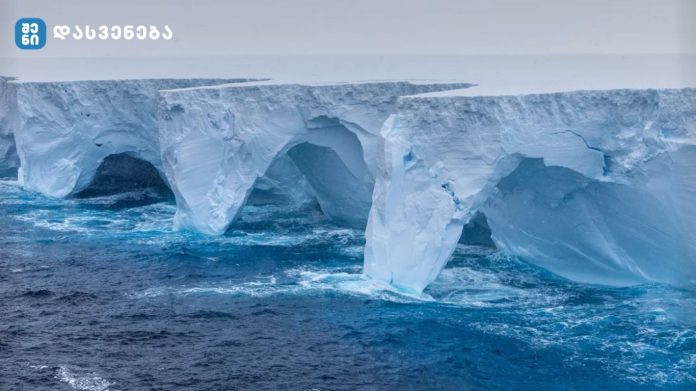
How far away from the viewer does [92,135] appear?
2281 cm

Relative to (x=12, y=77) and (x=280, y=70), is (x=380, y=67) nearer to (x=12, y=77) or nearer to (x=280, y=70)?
(x=280, y=70)

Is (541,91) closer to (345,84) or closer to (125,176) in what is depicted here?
(345,84)

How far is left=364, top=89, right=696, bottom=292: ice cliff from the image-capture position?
1434cm

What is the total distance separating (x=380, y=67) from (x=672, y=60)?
6707 mm

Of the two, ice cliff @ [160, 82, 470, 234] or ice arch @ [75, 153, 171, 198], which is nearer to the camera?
ice cliff @ [160, 82, 470, 234]

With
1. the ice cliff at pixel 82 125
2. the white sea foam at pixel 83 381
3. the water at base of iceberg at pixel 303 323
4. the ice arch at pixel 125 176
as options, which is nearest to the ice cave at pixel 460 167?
the water at base of iceberg at pixel 303 323

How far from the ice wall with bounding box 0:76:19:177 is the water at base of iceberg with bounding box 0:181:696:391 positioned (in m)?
8.23

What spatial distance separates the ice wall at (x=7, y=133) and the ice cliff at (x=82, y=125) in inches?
84.2

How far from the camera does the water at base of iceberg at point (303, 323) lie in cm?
1152

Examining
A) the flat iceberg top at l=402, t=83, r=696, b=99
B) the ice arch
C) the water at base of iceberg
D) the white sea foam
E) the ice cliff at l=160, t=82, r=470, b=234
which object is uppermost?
the flat iceberg top at l=402, t=83, r=696, b=99

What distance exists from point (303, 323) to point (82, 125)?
11.6 metres

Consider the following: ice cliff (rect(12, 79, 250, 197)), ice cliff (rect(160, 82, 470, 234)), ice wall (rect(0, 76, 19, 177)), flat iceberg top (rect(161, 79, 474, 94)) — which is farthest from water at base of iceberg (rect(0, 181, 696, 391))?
ice wall (rect(0, 76, 19, 177))

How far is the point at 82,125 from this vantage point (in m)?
22.8

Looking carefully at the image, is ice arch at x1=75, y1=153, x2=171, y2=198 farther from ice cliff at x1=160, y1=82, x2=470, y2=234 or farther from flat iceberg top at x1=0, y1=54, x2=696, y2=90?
ice cliff at x1=160, y1=82, x2=470, y2=234
